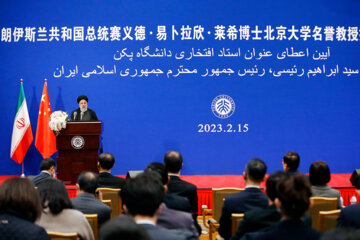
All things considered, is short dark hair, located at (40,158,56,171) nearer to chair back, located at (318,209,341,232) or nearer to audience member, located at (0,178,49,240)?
audience member, located at (0,178,49,240)

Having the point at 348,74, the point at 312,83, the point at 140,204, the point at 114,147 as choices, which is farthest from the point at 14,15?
the point at 140,204

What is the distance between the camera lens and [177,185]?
3145 mm

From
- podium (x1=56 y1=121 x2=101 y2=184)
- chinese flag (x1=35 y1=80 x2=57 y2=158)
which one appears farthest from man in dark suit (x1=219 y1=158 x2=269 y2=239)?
chinese flag (x1=35 y1=80 x2=57 y2=158)

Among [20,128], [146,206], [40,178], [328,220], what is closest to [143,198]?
[146,206]

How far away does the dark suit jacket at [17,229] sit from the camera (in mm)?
1950

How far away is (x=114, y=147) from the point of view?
6.73m

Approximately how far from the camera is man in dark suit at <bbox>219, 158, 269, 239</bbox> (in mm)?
2793

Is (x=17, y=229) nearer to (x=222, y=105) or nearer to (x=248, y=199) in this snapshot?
(x=248, y=199)

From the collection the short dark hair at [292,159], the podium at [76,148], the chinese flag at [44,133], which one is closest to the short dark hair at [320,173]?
the short dark hair at [292,159]

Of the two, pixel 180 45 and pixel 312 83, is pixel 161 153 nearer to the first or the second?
pixel 180 45

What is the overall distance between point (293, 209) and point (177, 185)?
4.86ft

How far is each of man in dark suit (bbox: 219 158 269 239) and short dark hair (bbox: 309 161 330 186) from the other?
2.20 ft

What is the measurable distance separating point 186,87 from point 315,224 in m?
3.84

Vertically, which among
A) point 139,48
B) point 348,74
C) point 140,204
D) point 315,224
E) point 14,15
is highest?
point 14,15
